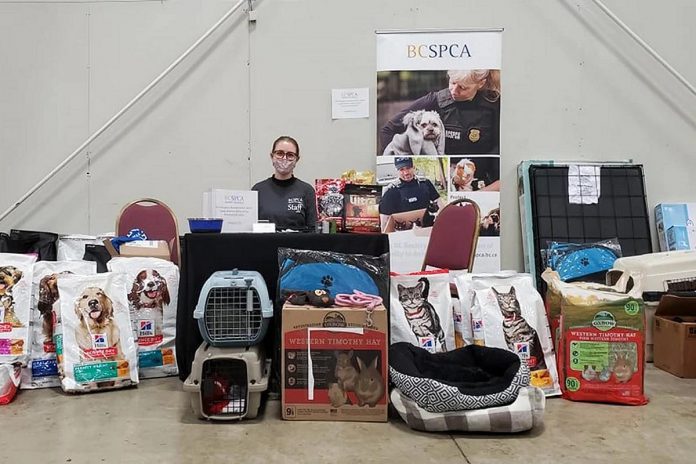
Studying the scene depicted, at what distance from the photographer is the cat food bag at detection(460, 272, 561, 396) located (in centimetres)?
212

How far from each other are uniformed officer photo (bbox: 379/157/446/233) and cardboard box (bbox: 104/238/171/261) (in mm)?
1601

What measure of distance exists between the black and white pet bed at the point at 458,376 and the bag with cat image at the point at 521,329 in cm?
15

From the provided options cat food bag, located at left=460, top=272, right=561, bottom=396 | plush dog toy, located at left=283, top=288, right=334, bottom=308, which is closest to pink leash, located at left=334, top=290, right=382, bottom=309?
plush dog toy, located at left=283, top=288, right=334, bottom=308

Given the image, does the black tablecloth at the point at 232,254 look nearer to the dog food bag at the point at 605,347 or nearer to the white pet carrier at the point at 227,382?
the white pet carrier at the point at 227,382

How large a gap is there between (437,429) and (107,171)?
3141 mm

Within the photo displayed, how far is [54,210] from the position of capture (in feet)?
12.5

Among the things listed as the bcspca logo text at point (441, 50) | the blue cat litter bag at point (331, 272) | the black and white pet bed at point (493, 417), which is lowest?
the black and white pet bed at point (493, 417)

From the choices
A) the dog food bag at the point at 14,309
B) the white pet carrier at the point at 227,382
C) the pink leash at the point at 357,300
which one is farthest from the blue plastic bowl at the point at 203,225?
the dog food bag at the point at 14,309

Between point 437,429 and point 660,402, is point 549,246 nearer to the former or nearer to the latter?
point 660,402

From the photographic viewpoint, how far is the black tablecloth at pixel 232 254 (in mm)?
2176

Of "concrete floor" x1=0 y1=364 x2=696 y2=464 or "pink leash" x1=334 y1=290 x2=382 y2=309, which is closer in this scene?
"concrete floor" x1=0 y1=364 x2=696 y2=464

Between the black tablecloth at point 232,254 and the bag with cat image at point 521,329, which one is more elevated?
the black tablecloth at point 232,254

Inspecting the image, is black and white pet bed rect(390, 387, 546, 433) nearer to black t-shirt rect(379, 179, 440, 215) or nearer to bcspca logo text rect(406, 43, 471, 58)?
black t-shirt rect(379, 179, 440, 215)

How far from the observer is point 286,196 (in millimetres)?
3207
